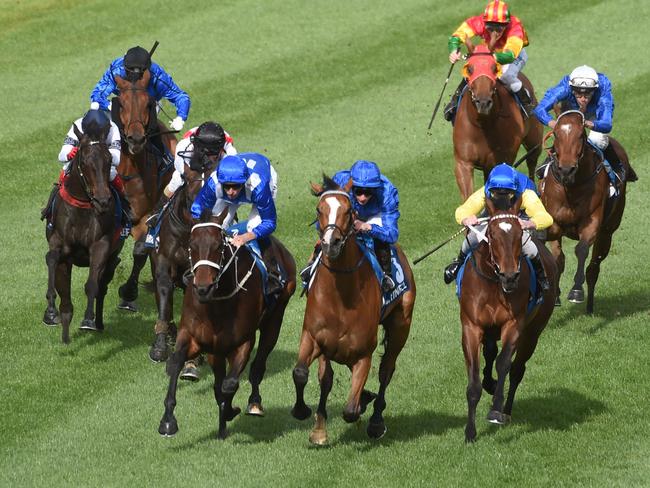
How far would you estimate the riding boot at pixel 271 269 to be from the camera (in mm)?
13359

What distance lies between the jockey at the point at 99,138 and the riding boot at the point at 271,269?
3056mm

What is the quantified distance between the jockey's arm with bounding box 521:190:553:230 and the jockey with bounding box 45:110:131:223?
5.10 meters

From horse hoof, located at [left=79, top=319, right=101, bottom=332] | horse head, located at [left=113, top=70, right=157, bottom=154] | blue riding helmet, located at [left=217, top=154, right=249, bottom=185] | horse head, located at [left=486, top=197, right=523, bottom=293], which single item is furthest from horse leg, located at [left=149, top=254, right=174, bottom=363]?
horse head, located at [left=486, top=197, right=523, bottom=293]

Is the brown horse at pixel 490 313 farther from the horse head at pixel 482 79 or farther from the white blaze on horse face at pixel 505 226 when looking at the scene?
the horse head at pixel 482 79

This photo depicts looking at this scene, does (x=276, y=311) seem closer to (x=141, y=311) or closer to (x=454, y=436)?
(x=454, y=436)

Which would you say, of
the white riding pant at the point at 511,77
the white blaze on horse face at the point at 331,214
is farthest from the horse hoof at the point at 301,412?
the white riding pant at the point at 511,77

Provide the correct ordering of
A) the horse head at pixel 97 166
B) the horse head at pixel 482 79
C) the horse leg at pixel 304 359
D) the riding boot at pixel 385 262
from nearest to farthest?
1. the horse leg at pixel 304 359
2. the riding boot at pixel 385 262
3. the horse head at pixel 97 166
4. the horse head at pixel 482 79

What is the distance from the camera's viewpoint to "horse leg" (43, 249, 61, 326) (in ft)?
53.9

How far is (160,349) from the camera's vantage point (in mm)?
15570

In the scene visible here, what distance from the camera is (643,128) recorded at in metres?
25.5

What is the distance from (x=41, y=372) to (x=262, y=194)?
3.96 m

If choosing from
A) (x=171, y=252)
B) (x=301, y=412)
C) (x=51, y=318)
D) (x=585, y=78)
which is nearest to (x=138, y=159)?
(x=51, y=318)

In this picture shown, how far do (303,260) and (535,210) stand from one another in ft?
23.4

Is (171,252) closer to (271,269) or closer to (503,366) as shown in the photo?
(271,269)
